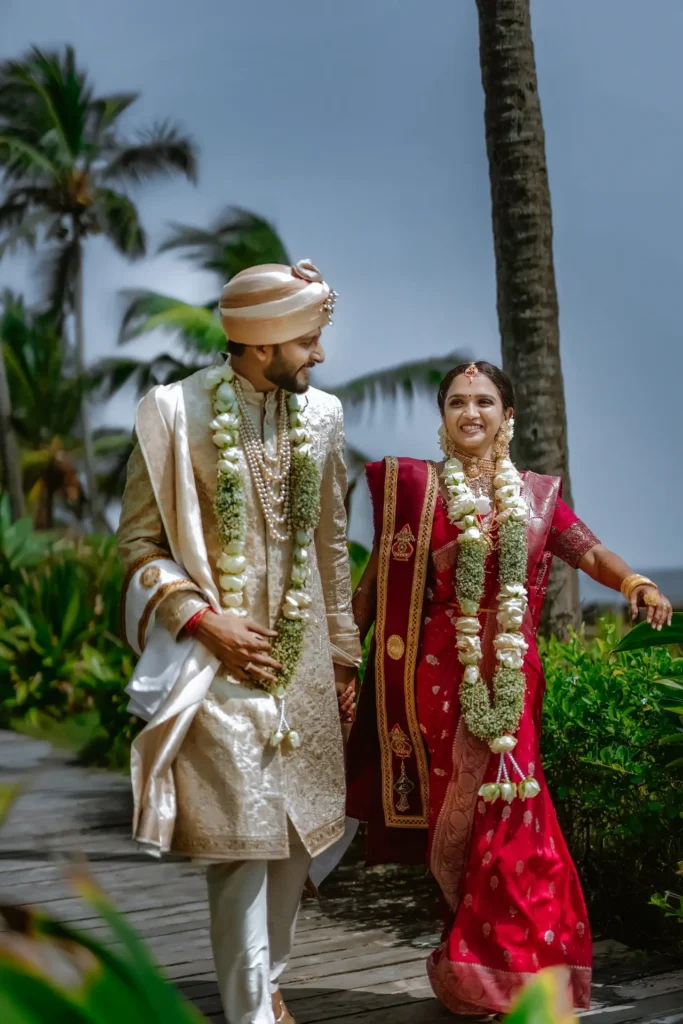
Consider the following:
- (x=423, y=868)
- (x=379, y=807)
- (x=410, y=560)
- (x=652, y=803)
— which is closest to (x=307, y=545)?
(x=410, y=560)

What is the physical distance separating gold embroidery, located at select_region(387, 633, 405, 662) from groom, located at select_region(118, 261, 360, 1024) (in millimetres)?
235

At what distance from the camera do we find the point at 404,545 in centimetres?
354

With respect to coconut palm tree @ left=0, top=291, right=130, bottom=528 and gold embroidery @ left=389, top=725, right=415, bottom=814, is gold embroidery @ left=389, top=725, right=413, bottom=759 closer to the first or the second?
gold embroidery @ left=389, top=725, right=415, bottom=814

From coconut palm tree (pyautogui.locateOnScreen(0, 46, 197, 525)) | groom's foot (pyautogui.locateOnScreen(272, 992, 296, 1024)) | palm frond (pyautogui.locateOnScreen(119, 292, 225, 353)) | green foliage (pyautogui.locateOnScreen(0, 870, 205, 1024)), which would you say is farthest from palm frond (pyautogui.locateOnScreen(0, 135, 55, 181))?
green foliage (pyautogui.locateOnScreen(0, 870, 205, 1024))

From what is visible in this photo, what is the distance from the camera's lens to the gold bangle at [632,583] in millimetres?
3377

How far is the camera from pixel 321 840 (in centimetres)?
325

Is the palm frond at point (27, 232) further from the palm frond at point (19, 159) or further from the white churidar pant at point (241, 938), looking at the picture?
the white churidar pant at point (241, 938)

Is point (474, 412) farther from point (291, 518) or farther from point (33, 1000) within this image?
point (33, 1000)

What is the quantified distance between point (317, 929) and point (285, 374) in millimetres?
2061

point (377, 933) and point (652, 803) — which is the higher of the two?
point (652, 803)

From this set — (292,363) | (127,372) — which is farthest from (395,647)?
(127,372)

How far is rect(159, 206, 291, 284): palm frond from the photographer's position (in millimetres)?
18875

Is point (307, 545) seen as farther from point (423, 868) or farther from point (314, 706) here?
point (423, 868)

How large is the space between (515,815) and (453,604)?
0.57 meters
